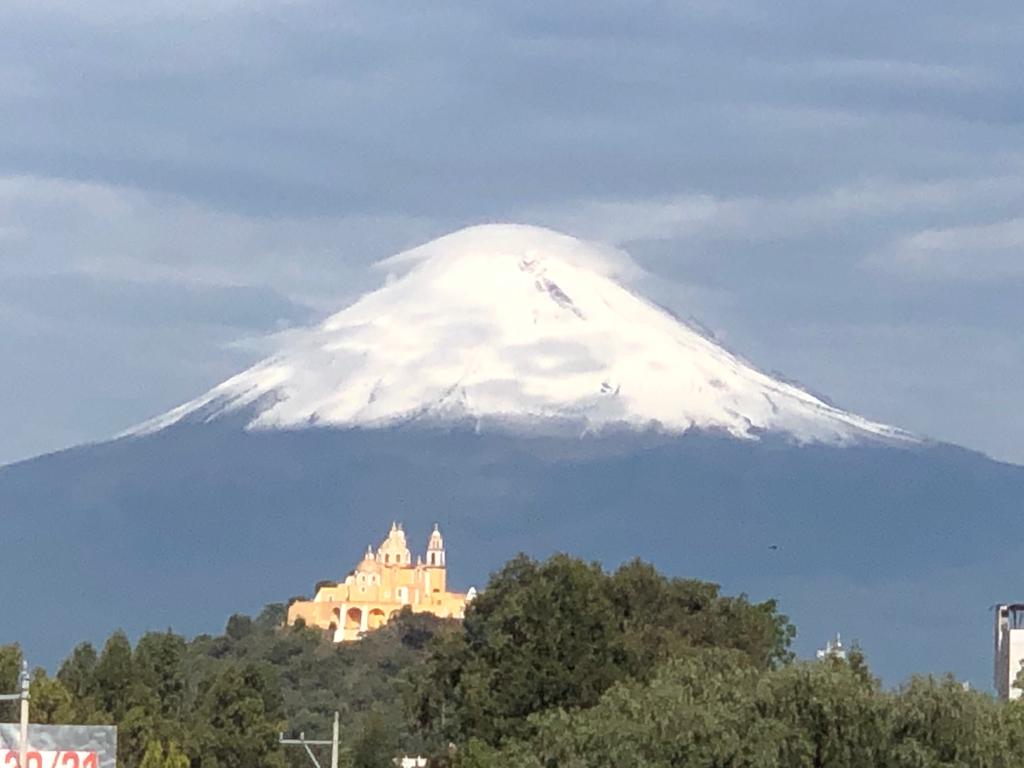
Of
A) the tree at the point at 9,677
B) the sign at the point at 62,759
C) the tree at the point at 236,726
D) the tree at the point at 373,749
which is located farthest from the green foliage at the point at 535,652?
the tree at the point at 373,749

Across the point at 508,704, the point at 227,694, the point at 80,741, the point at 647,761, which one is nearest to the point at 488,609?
the point at 508,704

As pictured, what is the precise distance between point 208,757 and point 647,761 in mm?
33682

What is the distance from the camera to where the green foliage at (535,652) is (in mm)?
77062

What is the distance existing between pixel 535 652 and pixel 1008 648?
1127 inches

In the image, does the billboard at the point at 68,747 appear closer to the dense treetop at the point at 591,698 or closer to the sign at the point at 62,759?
the sign at the point at 62,759

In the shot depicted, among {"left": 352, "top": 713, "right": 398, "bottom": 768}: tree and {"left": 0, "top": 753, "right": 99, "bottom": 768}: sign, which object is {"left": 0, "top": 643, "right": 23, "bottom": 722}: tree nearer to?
{"left": 0, "top": 753, "right": 99, "bottom": 768}: sign

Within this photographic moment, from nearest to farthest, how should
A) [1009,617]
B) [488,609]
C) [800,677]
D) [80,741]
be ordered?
[800,677], [80,741], [488,609], [1009,617]

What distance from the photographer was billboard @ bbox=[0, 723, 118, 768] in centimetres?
6159

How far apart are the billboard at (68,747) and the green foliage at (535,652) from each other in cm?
1372

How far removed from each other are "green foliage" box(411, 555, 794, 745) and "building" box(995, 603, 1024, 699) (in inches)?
653

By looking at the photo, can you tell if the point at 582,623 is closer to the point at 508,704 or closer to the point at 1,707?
the point at 508,704

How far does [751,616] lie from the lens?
3489 inches

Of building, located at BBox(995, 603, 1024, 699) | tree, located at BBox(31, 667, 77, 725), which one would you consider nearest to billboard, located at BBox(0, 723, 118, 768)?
tree, located at BBox(31, 667, 77, 725)

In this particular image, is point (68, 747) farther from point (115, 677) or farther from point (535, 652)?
point (115, 677)
